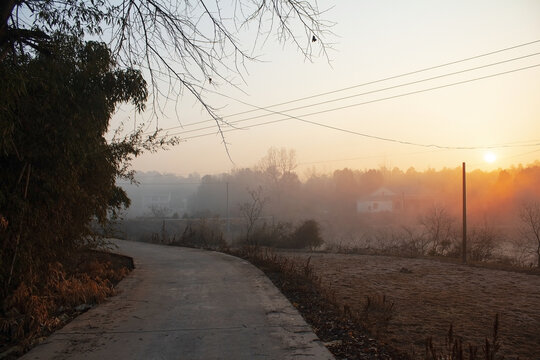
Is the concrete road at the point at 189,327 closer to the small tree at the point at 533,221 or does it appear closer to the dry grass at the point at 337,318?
the dry grass at the point at 337,318

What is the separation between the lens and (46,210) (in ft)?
20.8

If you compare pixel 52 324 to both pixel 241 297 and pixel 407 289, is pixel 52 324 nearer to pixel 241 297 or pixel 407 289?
pixel 241 297

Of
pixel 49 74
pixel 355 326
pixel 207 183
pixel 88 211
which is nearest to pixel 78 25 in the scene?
pixel 49 74

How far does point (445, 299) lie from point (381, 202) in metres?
58.3

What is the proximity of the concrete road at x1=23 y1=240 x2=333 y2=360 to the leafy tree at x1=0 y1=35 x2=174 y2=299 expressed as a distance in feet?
4.26

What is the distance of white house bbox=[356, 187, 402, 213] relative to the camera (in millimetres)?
65062

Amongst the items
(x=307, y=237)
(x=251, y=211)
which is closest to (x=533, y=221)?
(x=307, y=237)

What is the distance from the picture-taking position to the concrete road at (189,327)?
4859 mm

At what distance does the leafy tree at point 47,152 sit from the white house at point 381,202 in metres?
59.9

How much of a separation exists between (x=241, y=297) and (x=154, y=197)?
290 ft

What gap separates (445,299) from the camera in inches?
383

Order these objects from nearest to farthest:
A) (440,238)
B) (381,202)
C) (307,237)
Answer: (440,238), (307,237), (381,202)

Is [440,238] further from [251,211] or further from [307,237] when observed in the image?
[251,211]

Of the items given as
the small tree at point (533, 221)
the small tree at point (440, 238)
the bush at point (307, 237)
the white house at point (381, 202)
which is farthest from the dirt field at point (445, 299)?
the white house at point (381, 202)
